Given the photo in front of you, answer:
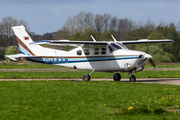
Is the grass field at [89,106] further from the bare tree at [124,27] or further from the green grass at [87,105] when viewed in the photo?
the bare tree at [124,27]

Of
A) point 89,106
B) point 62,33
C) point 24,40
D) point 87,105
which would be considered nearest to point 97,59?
point 24,40

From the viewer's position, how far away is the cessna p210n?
17594 mm

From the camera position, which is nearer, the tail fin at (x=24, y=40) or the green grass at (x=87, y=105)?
the green grass at (x=87, y=105)

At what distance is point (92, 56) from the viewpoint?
19.2 metres

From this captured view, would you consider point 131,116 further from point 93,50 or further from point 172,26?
point 172,26

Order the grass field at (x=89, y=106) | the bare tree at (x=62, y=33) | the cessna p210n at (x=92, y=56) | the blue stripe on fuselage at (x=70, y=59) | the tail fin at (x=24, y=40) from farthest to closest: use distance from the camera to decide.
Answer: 1. the bare tree at (x=62, y=33)
2. the tail fin at (x=24, y=40)
3. the blue stripe on fuselage at (x=70, y=59)
4. the cessna p210n at (x=92, y=56)
5. the grass field at (x=89, y=106)

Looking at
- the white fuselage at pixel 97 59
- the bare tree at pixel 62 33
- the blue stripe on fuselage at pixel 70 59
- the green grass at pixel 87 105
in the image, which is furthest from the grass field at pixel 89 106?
the bare tree at pixel 62 33

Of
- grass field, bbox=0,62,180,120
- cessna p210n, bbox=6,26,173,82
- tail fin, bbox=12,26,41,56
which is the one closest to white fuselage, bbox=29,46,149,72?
cessna p210n, bbox=6,26,173,82

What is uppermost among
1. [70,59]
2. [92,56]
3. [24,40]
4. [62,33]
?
[62,33]

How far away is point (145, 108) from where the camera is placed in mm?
8719

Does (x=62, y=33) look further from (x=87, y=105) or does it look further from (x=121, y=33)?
(x=87, y=105)

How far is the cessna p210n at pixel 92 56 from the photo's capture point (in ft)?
57.7

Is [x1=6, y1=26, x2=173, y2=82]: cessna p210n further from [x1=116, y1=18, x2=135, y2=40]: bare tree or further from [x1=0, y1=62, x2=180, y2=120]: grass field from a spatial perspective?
[x1=116, y1=18, x2=135, y2=40]: bare tree

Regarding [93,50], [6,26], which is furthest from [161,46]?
[6,26]
